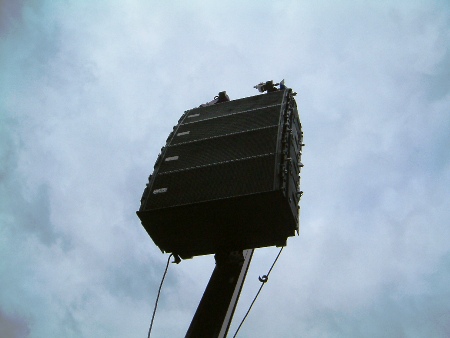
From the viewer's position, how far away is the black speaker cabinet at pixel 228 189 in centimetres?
795

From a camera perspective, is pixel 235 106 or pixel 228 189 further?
pixel 235 106

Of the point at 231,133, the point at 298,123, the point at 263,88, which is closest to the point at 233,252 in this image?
the point at 231,133

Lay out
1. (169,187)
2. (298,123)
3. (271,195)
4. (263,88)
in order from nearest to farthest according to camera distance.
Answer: (271,195), (169,187), (298,123), (263,88)

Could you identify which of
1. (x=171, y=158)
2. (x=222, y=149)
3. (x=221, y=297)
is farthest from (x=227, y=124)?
(x=221, y=297)

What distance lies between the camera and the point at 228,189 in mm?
8047

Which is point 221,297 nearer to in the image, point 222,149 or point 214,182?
point 214,182

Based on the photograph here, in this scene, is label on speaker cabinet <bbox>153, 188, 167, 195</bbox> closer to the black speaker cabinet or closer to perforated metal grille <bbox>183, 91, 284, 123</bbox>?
the black speaker cabinet

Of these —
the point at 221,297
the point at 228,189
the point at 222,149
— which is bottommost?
the point at 221,297

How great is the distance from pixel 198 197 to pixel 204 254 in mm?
1588

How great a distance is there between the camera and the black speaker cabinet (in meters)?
7.95

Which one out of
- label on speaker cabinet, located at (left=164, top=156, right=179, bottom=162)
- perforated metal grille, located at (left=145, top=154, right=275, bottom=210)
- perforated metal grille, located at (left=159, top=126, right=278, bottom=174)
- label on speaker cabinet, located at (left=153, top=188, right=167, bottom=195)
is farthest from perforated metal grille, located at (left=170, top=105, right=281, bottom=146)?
label on speaker cabinet, located at (left=153, top=188, right=167, bottom=195)

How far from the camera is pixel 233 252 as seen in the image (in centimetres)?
905

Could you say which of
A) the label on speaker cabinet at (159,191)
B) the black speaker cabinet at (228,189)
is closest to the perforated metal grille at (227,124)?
the black speaker cabinet at (228,189)

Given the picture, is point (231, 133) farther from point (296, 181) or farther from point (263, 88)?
point (263, 88)
